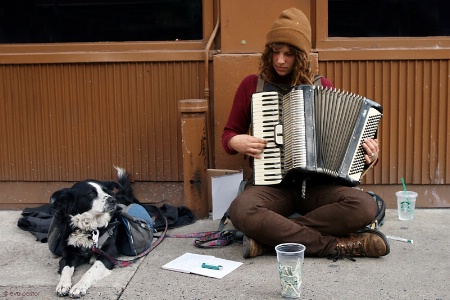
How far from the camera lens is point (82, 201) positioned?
13.4 ft

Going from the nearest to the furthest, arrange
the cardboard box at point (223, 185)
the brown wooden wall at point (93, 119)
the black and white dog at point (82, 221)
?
the black and white dog at point (82, 221) → the cardboard box at point (223, 185) → the brown wooden wall at point (93, 119)

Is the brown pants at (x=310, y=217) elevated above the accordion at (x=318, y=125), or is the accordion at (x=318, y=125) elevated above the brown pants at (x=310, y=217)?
the accordion at (x=318, y=125)

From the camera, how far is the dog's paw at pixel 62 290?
3.73 meters

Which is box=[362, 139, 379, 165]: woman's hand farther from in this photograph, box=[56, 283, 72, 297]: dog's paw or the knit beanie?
box=[56, 283, 72, 297]: dog's paw

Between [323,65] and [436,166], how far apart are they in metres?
1.23

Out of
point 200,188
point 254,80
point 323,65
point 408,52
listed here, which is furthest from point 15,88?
point 408,52

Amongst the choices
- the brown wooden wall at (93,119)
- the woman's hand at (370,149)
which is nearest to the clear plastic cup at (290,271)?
the woman's hand at (370,149)

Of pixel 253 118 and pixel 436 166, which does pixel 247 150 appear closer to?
pixel 253 118

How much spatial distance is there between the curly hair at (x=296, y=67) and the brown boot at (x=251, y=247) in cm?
106

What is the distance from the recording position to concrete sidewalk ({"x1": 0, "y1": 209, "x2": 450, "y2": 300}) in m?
3.69

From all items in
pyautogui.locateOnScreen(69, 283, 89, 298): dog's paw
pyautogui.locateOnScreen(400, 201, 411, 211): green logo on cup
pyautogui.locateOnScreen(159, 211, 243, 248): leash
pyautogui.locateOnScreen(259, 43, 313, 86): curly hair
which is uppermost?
pyautogui.locateOnScreen(259, 43, 313, 86): curly hair

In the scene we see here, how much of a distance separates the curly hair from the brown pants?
2.39 ft

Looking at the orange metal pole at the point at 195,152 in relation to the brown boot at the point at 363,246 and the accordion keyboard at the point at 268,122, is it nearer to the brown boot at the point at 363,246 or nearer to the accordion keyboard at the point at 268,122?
the accordion keyboard at the point at 268,122

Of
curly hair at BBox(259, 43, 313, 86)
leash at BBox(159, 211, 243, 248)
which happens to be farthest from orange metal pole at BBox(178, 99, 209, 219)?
curly hair at BBox(259, 43, 313, 86)
